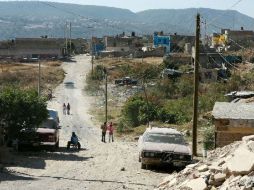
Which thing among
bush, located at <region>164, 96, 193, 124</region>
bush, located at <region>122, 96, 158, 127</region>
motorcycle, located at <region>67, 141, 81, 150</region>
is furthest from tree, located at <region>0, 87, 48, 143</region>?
bush, located at <region>122, 96, 158, 127</region>

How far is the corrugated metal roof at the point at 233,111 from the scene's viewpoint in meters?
21.3

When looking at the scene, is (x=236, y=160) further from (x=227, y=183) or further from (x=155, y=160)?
(x=155, y=160)

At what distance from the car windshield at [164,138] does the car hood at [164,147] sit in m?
0.41

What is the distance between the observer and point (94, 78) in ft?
265

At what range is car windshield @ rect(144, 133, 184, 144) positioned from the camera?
2073 centimetres

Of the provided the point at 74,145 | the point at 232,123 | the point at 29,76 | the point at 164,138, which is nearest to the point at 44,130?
the point at 74,145

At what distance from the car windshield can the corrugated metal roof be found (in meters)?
1.49

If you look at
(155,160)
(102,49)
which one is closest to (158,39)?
(102,49)

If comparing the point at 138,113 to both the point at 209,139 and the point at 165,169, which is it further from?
the point at 165,169

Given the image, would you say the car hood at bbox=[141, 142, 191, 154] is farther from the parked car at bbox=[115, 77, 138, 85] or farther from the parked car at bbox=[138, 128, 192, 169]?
the parked car at bbox=[115, 77, 138, 85]

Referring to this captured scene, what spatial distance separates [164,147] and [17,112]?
756 centimetres

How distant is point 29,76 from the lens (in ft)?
253

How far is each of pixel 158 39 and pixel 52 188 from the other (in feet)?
328

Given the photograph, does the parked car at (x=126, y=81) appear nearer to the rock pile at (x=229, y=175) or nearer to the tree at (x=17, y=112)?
the tree at (x=17, y=112)
